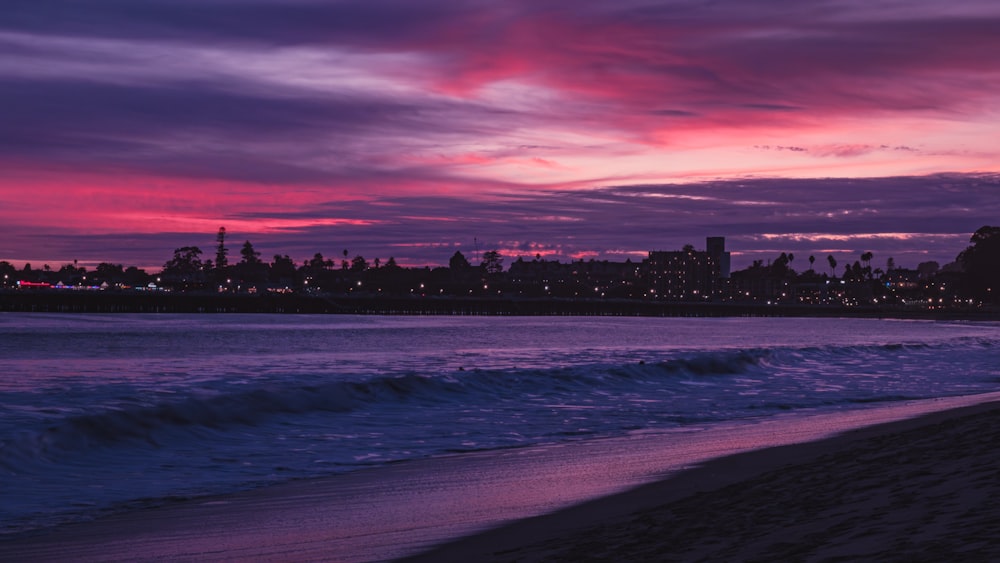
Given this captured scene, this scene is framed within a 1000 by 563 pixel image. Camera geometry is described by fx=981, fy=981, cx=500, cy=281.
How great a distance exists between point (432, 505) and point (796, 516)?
12.7 ft

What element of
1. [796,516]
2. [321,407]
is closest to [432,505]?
[796,516]

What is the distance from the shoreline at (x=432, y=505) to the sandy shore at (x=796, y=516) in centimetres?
9

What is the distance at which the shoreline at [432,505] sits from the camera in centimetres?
826

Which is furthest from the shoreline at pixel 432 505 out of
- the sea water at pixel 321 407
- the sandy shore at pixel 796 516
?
the sea water at pixel 321 407

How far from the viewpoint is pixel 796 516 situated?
26.5ft

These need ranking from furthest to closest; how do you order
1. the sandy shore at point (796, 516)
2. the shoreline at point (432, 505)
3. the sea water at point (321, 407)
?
the sea water at point (321, 407) < the shoreline at point (432, 505) < the sandy shore at point (796, 516)

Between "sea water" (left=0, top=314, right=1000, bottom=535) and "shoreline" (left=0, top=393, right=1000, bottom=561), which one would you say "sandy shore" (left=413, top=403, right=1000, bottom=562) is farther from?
"sea water" (left=0, top=314, right=1000, bottom=535)

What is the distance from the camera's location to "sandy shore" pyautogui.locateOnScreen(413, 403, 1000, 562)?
6.49 m

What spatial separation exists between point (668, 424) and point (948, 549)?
13.5 meters

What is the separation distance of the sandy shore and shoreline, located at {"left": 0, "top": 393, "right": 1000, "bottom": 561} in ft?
0.30

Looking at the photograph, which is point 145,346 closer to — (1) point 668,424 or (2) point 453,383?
(2) point 453,383

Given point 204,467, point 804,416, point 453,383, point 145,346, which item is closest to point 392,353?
point 145,346

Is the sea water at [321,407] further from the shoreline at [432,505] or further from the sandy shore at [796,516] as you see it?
the sandy shore at [796,516]

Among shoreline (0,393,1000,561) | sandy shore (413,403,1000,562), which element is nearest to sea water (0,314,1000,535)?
shoreline (0,393,1000,561)
